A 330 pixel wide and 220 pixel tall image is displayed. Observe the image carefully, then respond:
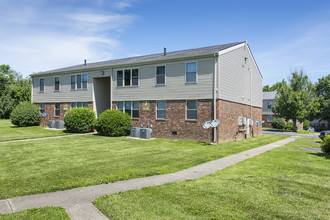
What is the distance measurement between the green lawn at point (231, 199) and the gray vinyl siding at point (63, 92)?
1689cm

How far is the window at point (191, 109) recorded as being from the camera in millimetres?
16250

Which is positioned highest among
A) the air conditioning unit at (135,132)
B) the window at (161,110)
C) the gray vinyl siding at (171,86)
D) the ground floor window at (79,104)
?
the gray vinyl siding at (171,86)

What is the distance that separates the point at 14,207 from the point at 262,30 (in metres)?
16.7

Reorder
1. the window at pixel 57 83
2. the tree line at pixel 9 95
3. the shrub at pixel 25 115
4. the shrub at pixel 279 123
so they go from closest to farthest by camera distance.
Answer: the shrub at pixel 25 115 < the window at pixel 57 83 < the shrub at pixel 279 123 < the tree line at pixel 9 95

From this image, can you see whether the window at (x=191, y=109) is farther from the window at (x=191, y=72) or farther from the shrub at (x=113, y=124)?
the shrub at (x=113, y=124)

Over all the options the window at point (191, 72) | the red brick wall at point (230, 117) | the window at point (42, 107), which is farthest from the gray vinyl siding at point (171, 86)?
the window at point (42, 107)

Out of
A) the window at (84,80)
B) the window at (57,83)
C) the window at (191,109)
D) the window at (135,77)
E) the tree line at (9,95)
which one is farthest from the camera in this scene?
the tree line at (9,95)

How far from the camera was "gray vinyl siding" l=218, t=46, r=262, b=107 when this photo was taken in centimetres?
1628

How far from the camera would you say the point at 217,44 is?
20.8 meters

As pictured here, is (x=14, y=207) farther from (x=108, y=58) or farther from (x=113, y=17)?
(x=108, y=58)

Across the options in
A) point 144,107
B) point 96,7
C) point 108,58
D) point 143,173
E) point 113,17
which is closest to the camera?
point 143,173

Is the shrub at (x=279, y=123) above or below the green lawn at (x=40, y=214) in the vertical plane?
above

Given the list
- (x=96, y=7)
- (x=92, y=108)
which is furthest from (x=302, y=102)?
(x=96, y=7)

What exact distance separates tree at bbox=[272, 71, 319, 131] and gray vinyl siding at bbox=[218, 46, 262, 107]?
15693 millimetres
